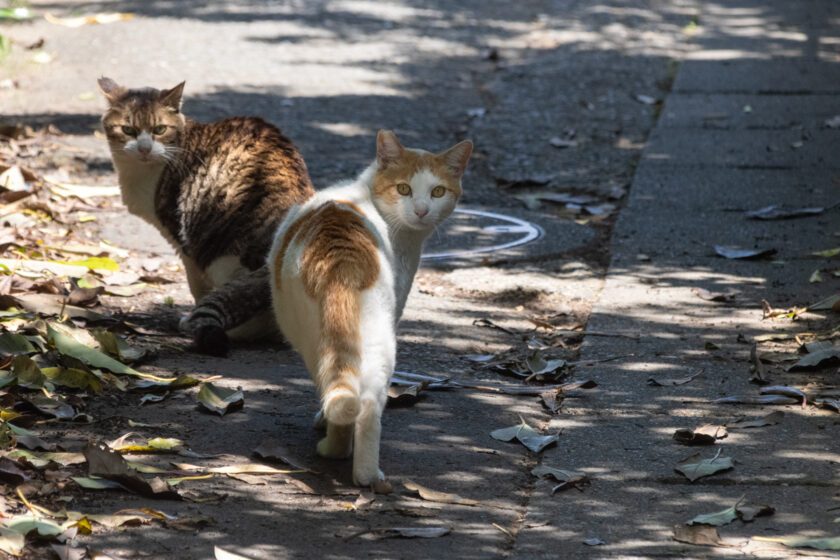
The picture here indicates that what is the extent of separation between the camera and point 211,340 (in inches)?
166

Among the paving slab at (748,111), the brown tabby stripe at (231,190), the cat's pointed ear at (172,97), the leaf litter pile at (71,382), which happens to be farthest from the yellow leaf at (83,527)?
the paving slab at (748,111)

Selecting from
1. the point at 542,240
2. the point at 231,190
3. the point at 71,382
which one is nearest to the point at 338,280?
the point at 71,382

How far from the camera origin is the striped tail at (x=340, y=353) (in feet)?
9.53

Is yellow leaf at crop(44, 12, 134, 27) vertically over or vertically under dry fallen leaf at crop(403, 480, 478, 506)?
over

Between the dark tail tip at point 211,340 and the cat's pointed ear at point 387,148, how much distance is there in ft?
3.55

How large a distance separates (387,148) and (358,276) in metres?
0.70

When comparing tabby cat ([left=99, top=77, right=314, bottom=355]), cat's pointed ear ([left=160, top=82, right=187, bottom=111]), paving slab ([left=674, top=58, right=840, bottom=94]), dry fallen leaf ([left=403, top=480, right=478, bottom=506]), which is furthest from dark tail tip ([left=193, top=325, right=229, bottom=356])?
paving slab ([left=674, top=58, right=840, bottom=94])

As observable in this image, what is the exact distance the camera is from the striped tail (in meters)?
2.90

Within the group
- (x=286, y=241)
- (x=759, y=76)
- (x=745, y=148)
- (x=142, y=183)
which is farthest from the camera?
(x=759, y=76)

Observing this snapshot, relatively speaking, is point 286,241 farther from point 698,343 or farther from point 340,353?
point 698,343

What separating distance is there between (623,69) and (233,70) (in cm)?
360

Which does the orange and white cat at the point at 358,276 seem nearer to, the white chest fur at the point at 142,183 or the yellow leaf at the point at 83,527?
the yellow leaf at the point at 83,527

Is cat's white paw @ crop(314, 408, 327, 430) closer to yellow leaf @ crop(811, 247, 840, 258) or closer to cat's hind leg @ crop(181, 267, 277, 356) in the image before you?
cat's hind leg @ crop(181, 267, 277, 356)

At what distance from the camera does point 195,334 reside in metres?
4.23
